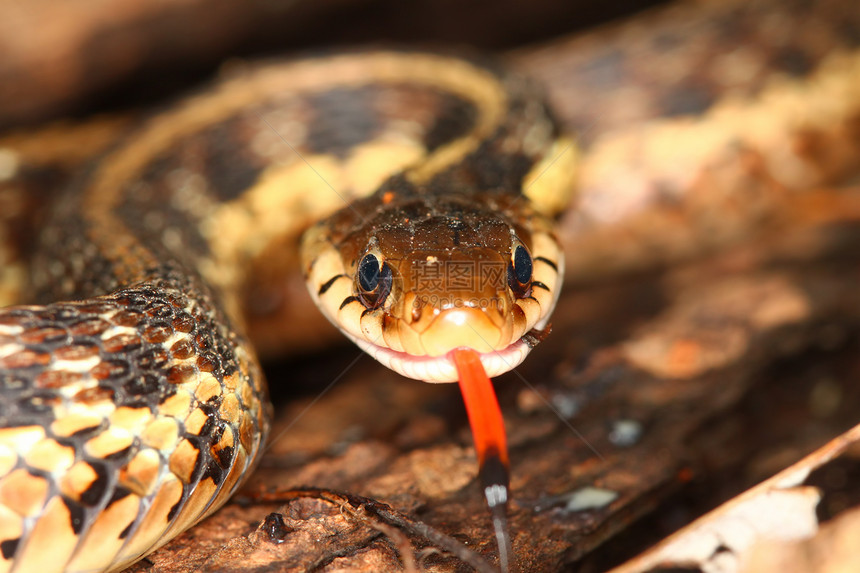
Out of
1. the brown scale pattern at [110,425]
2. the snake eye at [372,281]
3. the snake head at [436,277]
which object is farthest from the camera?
the snake eye at [372,281]

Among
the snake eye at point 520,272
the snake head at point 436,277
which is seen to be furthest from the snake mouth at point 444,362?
the snake eye at point 520,272

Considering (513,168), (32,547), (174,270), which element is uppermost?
(513,168)

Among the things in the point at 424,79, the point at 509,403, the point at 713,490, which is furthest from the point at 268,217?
the point at 713,490

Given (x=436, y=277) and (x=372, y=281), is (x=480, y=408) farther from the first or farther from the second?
(x=372, y=281)

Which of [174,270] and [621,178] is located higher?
[621,178]

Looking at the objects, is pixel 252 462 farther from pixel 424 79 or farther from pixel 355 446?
pixel 424 79

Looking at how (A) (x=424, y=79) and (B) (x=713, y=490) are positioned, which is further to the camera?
(A) (x=424, y=79)

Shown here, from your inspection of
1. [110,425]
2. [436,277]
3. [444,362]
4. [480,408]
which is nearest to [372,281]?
[436,277]

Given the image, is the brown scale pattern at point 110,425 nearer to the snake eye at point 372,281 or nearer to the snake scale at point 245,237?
the snake scale at point 245,237

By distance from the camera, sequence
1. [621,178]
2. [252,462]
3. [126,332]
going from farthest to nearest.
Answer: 1. [621,178]
2. [252,462]
3. [126,332]
